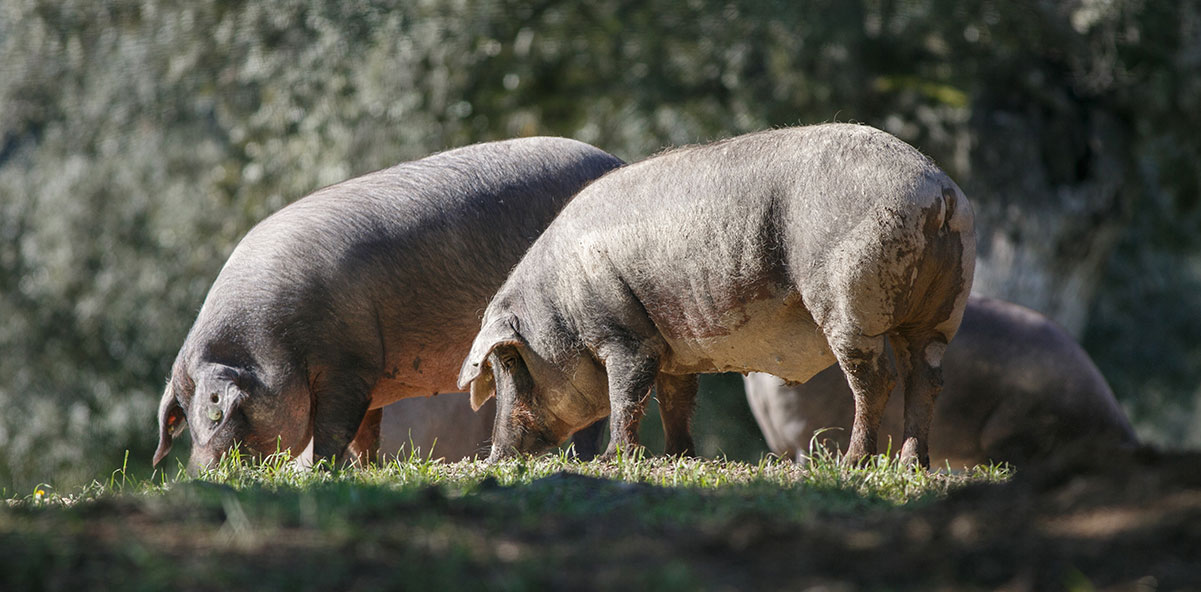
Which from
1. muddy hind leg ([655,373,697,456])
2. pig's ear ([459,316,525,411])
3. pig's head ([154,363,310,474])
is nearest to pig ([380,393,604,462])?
pig's head ([154,363,310,474])

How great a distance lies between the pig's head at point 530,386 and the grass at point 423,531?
1467mm

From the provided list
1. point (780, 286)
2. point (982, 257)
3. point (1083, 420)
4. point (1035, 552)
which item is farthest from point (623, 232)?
point (982, 257)

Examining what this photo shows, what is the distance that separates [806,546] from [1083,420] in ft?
19.3

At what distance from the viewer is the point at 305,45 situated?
14.3 m

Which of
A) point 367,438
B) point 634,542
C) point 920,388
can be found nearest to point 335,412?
point 367,438

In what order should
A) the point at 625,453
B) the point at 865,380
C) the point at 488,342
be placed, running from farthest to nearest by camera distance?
the point at 488,342, the point at 625,453, the point at 865,380

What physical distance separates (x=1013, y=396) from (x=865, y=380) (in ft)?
10.7

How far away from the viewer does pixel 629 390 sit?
6.11m

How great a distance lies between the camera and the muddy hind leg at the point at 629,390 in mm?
6084

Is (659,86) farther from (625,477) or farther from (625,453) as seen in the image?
(625,477)

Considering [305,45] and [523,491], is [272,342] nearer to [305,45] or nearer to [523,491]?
[523,491]

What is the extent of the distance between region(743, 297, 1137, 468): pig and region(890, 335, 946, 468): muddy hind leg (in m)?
2.64

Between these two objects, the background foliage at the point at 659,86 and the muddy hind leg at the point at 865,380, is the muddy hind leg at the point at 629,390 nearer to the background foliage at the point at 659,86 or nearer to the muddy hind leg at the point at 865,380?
the muddy hind leg at the point at 865,380

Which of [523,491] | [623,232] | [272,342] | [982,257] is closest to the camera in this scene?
[523,491]
